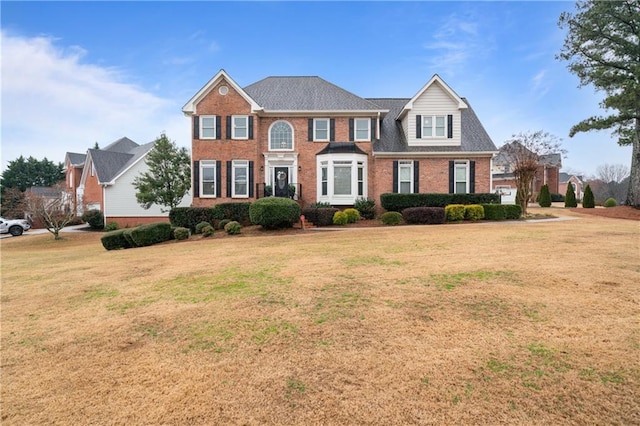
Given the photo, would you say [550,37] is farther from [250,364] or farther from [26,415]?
[26,415]

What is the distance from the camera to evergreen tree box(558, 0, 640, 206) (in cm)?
2025

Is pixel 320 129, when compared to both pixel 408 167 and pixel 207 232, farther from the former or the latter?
pixel 207 232

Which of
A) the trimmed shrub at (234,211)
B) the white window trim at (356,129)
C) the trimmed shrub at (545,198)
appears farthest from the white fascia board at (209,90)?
the trimmed shrub at (545,198)

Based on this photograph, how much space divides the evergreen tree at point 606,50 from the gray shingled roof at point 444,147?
5.97 m

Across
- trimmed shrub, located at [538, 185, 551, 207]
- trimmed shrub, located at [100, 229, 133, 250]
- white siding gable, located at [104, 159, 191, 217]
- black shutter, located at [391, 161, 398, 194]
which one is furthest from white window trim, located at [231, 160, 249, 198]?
trimmed shrub, located at [538, 185, 551, 207]

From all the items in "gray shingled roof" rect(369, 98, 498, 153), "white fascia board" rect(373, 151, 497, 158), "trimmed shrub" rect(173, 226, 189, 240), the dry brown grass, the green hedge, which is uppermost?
"gray shingled roof" rect(369, 98, 498, 153)

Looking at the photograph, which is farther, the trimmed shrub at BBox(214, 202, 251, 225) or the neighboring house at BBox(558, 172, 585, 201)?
the neighboring house at BBox(558, 172, 585, 201)

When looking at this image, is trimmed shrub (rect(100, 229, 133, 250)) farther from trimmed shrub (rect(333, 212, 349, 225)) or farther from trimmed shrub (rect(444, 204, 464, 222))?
trimmed shrub (rect(444, 204, 464, 222))

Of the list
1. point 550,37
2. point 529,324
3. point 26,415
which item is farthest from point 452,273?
point 550,37

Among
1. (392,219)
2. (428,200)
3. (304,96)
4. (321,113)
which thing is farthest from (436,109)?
(304,96)

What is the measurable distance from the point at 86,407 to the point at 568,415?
13.9ft

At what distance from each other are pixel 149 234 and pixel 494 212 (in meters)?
17.6

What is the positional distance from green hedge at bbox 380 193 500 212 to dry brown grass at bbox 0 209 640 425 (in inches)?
455

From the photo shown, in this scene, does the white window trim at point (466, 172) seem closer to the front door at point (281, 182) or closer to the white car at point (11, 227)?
the front door at point (281, 182)
